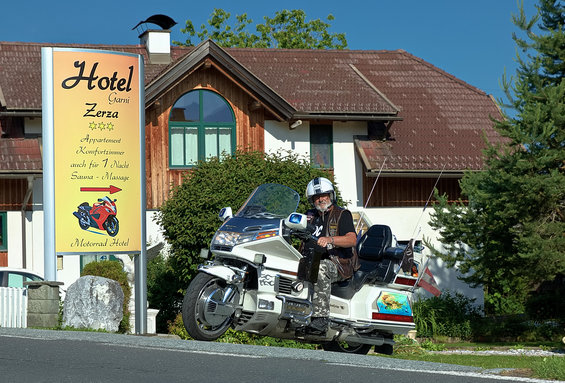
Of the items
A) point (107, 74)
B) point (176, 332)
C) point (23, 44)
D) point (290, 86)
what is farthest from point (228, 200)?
point (23, 44)

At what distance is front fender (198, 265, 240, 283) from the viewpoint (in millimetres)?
11273

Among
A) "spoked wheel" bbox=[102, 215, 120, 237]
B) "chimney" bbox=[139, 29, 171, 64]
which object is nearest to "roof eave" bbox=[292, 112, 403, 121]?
"chimney" bbox=[139, 29, 171, 64]

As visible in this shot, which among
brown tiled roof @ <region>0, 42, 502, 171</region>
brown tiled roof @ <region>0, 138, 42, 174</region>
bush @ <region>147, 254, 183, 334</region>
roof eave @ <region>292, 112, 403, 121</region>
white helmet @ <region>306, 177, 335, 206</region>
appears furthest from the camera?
brown tiled roof @ <region>0, 42, 502, 171</region>

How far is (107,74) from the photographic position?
19.0m

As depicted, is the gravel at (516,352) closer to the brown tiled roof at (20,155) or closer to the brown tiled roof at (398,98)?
the brown tiled roof at (398,98)

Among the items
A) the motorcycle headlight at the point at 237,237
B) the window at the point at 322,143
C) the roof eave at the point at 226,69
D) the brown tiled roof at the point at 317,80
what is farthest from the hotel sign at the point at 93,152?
the window at the point at 322,143

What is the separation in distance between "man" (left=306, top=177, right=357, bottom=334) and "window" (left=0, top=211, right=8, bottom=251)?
16847 millimetres

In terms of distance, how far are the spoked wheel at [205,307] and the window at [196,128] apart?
59.0 ft

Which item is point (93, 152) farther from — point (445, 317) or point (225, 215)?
point (445, 317)

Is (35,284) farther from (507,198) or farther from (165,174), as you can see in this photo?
(165,174)

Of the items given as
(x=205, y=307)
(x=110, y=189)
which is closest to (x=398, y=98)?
(x=110, y=189)

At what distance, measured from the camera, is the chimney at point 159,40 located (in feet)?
105

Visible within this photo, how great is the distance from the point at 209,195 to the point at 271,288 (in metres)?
11.8

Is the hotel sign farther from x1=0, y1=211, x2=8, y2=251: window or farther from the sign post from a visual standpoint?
x1=0, y1=211, x2=8, y2=251: window
